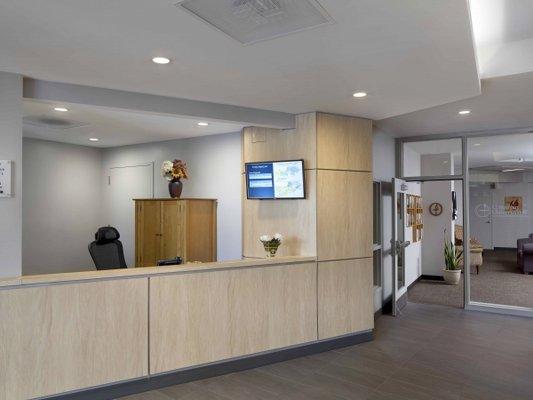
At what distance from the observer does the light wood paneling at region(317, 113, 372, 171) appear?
469 cm

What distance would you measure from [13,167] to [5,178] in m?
0.11

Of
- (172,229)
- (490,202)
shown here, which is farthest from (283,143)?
(490,202)

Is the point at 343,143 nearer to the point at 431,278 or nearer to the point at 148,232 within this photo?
the point at 148,232

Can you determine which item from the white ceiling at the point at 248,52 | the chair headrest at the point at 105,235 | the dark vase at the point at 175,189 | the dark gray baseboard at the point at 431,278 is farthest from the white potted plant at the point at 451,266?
the chair headrest at the point at 105,235

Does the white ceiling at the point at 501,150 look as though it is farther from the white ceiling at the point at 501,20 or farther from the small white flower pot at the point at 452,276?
the white ceiling at the point at 501,20

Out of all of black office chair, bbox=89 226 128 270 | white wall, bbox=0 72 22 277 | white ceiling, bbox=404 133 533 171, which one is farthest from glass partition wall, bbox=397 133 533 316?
white wall, bbox=0 72 22 277

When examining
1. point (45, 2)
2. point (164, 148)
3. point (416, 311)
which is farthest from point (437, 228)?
point (45, 2)

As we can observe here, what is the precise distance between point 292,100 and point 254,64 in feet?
3.66

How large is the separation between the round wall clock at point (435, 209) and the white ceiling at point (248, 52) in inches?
205

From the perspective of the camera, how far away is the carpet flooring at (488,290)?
6918mm

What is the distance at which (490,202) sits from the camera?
1407 cm

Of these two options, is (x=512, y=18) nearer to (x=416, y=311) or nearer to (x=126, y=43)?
(x=126, y=43)

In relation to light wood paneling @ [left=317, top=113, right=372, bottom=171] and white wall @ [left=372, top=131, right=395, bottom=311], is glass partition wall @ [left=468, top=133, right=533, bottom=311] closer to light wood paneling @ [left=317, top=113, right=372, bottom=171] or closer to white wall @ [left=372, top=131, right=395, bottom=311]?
white wall @ [left=372, top=131, right=395, bottom=311]

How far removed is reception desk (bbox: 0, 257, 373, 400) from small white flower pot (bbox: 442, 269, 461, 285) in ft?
14.5
